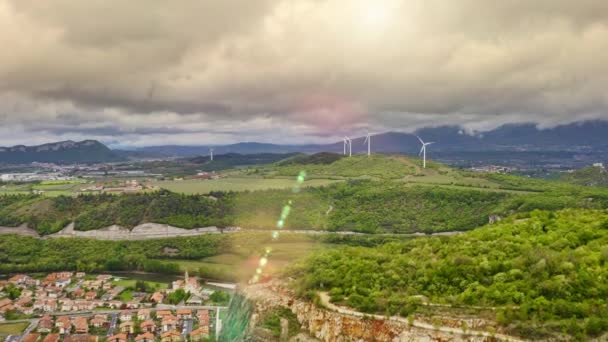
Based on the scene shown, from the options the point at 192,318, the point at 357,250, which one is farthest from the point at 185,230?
the point at 357,250

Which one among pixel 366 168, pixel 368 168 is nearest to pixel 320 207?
pixel 368 168

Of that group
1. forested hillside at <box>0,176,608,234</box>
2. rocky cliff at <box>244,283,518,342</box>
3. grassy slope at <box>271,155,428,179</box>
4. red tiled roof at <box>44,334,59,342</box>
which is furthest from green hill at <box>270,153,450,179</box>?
rocky cliff at <box>244,283,518,342</box>

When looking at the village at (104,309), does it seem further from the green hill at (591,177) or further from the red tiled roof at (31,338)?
the green hill at (591,177)

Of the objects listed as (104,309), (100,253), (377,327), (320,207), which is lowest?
(104,309)

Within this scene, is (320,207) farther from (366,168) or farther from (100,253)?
(100,253)

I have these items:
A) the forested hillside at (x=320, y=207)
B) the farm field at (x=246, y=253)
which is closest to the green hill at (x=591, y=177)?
the forested hillside at (x=320, y=207)

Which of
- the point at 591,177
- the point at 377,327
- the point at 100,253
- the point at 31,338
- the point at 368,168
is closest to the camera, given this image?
the point at 377,327

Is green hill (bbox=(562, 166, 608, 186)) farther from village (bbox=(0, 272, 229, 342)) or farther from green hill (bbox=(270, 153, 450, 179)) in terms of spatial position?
village (bbox=(0, 272, 229, 342))

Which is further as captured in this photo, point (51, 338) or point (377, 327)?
point (51, 338)
